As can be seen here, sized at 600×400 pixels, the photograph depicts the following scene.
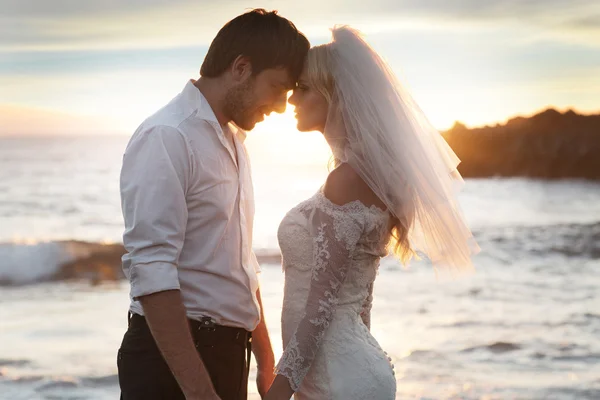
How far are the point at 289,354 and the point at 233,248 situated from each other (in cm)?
45

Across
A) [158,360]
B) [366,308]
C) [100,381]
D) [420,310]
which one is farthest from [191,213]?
[420,310]

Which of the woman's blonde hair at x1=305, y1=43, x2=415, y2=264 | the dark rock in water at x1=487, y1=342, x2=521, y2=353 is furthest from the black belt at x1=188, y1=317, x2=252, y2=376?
the dark rock in water at x1=487, y1=342, x2=521, y2=353

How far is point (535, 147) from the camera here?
39531 mm

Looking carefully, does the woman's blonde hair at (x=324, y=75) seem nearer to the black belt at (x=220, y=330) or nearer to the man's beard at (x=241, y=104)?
the man's beard at (x=241, y=104)

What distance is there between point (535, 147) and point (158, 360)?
128 feet

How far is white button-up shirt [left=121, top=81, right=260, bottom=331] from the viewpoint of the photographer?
8.25 ft

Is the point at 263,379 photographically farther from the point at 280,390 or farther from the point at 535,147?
the point at 535,147

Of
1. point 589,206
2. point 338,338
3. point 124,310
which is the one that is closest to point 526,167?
point 589,206

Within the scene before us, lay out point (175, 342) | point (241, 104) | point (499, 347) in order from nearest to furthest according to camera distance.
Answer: point (175, 342) → point (241, 104) → point (499, 347)

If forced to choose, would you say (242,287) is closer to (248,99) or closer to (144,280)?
(144,280)

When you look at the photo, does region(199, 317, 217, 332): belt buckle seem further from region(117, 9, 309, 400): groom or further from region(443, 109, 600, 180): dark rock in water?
region(443, 109, 600, 180): dark rock in water

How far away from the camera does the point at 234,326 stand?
2867 millimetres

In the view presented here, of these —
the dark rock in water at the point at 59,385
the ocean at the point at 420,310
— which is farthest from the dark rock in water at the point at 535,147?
the dark rock in water at the point at 59,385

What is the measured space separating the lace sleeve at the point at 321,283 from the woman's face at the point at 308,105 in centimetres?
41
